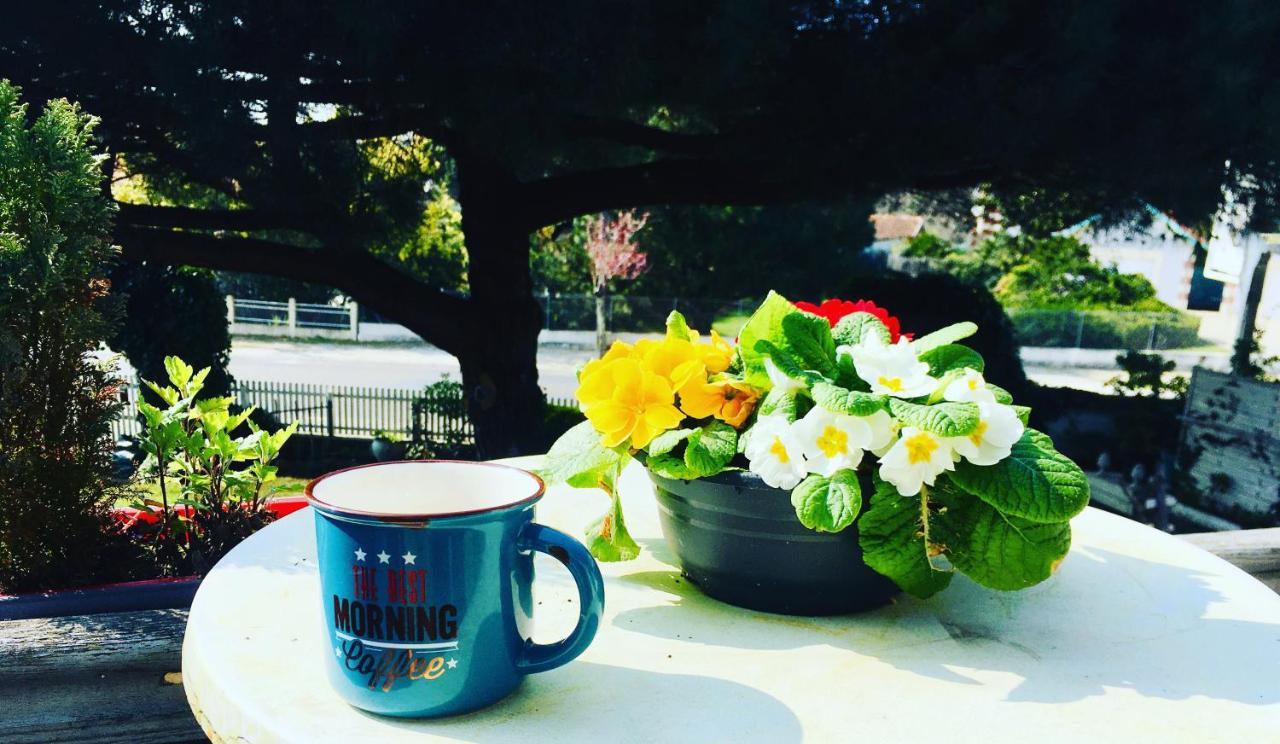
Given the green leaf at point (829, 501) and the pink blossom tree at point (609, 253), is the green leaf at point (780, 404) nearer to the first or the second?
the green leaf at point (829, 501)

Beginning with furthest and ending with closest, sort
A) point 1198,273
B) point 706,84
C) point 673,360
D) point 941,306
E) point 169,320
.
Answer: point 1198,273
point 169,320
point 941,306
point 706,84
point 673,360

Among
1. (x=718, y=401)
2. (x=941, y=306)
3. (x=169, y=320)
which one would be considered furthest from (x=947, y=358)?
(x=169, y=320)

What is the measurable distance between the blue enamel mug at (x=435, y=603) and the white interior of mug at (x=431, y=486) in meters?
0.08

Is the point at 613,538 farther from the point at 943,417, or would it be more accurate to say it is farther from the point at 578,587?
the point at 943,417

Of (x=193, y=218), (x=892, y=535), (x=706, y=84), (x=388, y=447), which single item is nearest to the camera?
(x=892, y=535)

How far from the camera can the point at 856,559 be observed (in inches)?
39.9

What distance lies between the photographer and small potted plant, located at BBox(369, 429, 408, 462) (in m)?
8.88

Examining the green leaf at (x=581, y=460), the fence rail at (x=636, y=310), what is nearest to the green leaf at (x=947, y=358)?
the green leaf at (x=581, y=460)

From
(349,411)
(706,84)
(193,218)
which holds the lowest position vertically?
(349,411)

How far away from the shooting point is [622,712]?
827 mm

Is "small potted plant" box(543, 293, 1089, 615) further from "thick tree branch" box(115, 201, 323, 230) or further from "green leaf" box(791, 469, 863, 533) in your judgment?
"thick tree branch" box(115, 201, 323, 230)

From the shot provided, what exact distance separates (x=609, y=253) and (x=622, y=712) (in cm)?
1949

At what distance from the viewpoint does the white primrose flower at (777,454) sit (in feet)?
3.07

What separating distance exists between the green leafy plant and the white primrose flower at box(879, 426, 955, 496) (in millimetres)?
1292
